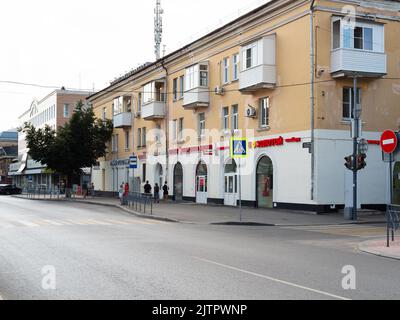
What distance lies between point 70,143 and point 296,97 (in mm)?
28962

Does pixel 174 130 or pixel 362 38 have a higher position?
pixel 362 38

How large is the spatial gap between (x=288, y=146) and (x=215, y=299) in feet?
71.5

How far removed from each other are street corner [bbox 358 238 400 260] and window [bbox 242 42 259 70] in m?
16.9

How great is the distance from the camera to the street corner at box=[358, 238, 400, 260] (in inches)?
487

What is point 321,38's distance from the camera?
26.8m

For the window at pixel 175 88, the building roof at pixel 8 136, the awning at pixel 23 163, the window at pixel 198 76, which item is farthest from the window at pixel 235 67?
the building roof at pixel 8 136

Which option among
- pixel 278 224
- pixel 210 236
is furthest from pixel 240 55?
pixel 210 236

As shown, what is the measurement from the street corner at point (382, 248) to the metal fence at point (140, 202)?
45.7 ft

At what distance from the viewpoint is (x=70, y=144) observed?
5084cm

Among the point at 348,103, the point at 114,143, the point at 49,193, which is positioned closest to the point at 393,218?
the point at 348,103

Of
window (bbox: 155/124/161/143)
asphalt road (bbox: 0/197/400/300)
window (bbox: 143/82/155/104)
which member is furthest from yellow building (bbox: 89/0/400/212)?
asphalt road (bbox: 0/197/400/300)

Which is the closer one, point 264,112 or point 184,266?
point 184,266

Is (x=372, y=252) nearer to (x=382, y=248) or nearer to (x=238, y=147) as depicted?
(x=382, y=248)
